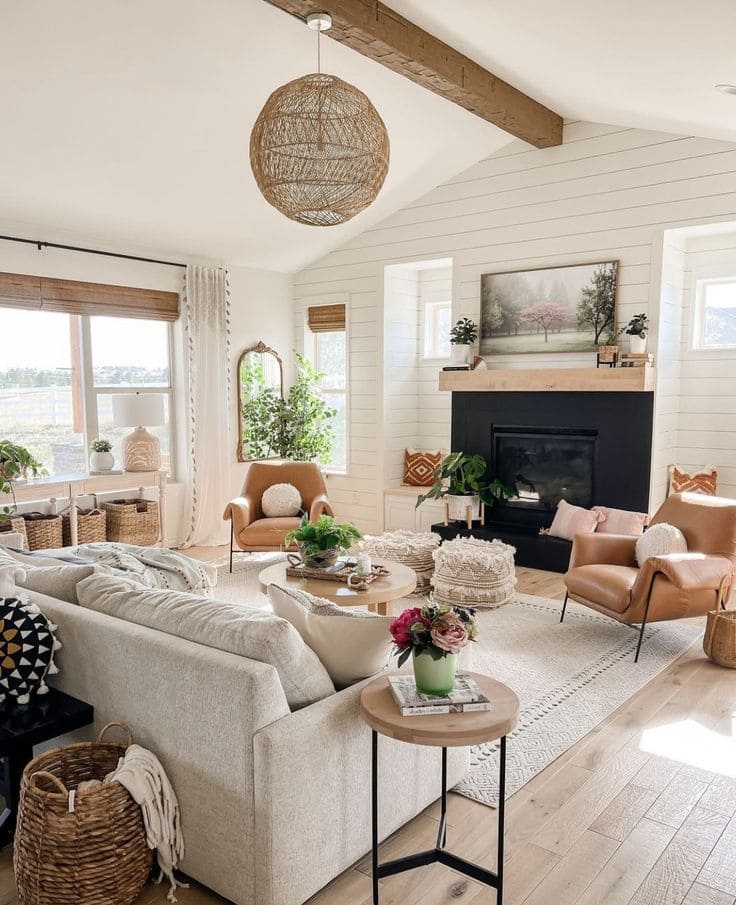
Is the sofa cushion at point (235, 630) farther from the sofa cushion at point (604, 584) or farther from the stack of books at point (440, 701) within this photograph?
the sofa cushion at point (604, 584)

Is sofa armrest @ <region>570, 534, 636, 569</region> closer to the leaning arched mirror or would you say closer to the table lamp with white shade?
the table lamp with white shade

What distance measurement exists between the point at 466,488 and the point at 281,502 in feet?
5.03

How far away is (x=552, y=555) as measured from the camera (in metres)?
5.53

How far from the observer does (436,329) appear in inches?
280

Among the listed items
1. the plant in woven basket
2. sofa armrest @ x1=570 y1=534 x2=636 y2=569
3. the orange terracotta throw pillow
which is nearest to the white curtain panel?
the plant in woven basket

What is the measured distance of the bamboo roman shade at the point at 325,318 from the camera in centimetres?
703

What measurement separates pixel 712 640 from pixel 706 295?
9.49 ft

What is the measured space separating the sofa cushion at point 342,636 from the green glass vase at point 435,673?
0.76 ft

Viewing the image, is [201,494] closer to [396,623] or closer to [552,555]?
[552,555]

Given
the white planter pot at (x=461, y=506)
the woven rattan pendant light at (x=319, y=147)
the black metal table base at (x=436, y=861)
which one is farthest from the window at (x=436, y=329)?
the black metal table base at (x=436, y=861)

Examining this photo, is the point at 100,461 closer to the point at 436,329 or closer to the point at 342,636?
the point at 436,329

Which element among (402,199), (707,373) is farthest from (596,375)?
(402,199)

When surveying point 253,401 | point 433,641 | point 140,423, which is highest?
point 253,401

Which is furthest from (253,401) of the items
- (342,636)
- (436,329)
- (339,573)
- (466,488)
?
(342,636)
